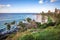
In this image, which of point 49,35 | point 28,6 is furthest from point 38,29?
point 28,6

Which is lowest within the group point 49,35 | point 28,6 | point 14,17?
point 49,35

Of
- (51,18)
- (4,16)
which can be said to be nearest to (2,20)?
(4,16)

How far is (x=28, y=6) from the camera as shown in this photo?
142 centimetres

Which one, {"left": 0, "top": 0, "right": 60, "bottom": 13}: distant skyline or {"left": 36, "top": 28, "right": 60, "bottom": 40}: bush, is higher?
{"left": 0, "top": 0, "right": 60, "bottom": 13}: distant skyline

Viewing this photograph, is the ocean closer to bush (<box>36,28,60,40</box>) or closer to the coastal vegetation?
the coastal vegetation

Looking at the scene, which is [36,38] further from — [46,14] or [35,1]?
[35,1]

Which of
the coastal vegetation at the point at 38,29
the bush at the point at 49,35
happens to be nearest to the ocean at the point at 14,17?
the coastal vegetation at the point at 38,29

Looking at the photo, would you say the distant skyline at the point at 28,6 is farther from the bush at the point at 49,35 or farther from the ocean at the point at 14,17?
the bush at the point at 49,35

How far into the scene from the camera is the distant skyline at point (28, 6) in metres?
1.42

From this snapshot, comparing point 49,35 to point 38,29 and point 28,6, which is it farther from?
point 28,6

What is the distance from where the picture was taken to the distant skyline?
1.42 metres

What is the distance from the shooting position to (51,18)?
1.40 m

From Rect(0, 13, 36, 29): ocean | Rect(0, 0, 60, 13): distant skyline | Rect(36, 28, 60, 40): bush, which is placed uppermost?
Rect(0, 0, 60, 13): distant skyline

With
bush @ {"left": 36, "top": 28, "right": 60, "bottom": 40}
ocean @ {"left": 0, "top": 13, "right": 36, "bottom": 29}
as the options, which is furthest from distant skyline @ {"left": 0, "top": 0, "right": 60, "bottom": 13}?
bush @ {"left": 36, "top": 28, "right": 60, "bottom": 40}
